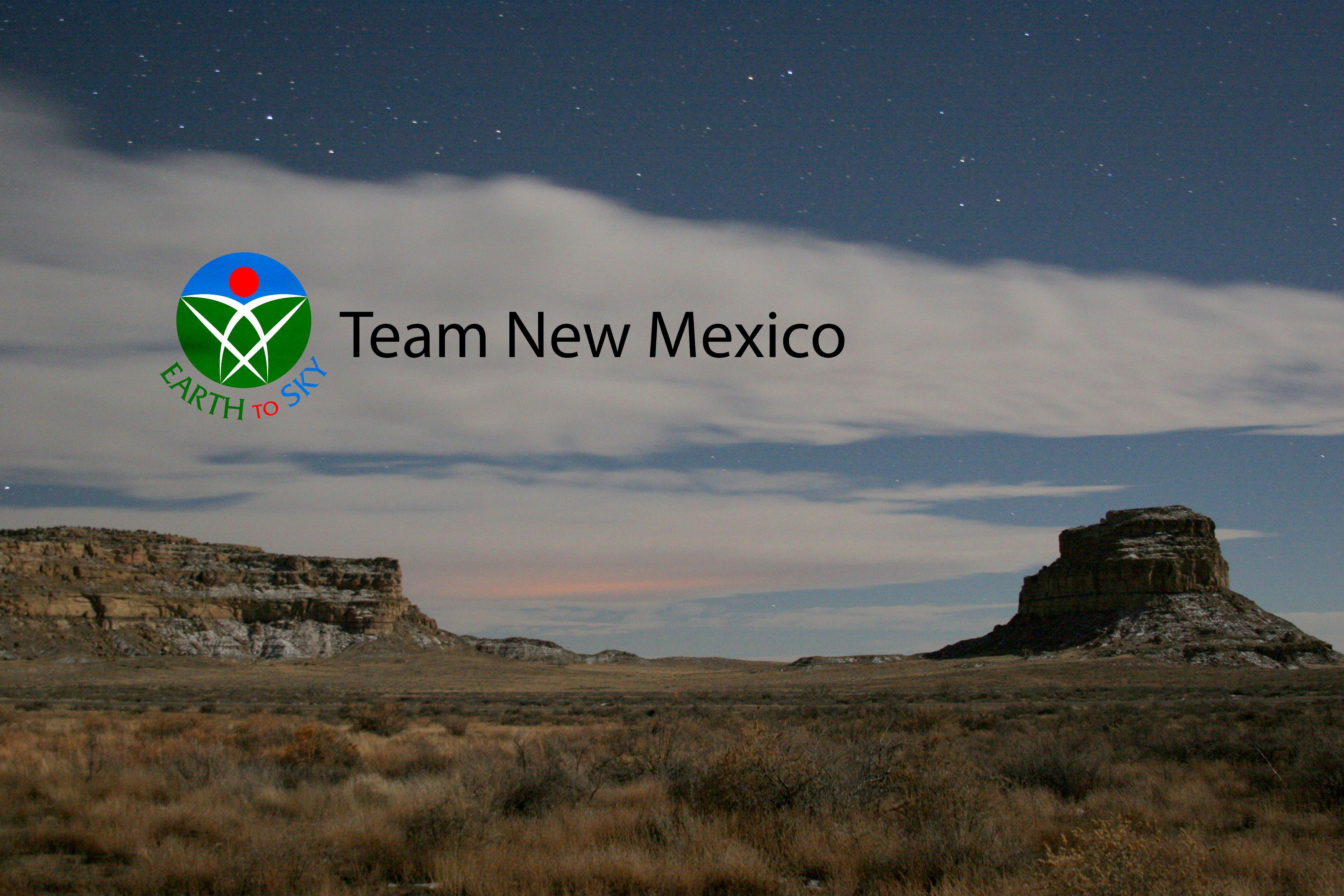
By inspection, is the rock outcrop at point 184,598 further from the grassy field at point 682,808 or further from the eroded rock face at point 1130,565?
the grassy field at point 682,808

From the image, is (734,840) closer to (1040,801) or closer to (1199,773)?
(1040,801)

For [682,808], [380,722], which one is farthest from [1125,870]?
[380,722]

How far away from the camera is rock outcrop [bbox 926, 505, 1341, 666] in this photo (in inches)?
3319

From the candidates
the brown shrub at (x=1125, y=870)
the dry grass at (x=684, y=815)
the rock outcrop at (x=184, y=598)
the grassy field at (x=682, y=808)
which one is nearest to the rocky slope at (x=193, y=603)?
the rock outcrop at (x=184, y=598)

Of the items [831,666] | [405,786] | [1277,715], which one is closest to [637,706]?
[1277,715]

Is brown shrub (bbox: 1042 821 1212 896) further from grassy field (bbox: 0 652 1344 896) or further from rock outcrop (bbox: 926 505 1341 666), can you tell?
rock outcrop (bbox: 926 505 1341 666)

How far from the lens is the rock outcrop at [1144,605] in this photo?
84.3 metres

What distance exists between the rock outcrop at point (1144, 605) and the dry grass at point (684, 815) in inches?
2930

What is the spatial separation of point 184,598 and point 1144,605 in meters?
118

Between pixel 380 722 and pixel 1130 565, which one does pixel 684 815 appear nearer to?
pixel 380 722

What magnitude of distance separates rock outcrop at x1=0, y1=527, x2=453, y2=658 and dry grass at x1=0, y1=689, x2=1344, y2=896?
99935 millimetres

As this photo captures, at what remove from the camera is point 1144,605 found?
101 meters

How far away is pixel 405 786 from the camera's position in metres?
12.6

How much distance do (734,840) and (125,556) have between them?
419 ft
